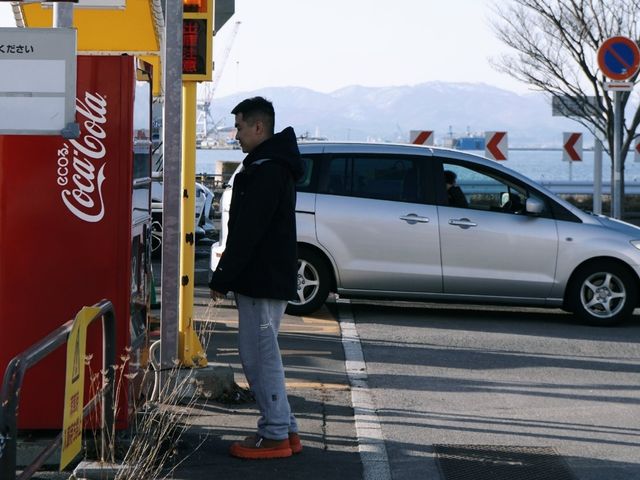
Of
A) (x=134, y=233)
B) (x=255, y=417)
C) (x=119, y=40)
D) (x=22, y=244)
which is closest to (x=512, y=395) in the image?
(x=255, y=417)

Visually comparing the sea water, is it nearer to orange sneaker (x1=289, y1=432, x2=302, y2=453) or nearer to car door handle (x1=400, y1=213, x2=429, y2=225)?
car door handle (x1=400, y1=213, x2=429, y2=225)

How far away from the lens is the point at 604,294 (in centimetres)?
1259

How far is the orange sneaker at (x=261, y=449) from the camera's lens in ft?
22.0

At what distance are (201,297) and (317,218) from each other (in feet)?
8.38

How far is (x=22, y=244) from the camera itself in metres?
6.42

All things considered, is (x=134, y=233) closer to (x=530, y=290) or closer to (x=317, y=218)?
(x=317, y=218)

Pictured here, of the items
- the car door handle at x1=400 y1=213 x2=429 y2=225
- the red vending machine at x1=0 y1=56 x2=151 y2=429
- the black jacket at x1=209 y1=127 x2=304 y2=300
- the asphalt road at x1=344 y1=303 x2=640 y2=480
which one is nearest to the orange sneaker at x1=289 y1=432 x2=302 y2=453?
the asphalt road at x1=344 y1=303 x2=640 y2=480

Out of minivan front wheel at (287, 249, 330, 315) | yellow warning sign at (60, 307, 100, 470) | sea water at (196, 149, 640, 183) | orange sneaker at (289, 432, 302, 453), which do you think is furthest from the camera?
sea water at (196, 149, 640, 183)

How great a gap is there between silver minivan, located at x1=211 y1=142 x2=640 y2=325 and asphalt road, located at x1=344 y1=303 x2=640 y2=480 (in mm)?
342

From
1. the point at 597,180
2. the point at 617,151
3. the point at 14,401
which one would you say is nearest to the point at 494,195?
the point at 617,151

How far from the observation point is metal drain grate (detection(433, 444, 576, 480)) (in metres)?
6.68

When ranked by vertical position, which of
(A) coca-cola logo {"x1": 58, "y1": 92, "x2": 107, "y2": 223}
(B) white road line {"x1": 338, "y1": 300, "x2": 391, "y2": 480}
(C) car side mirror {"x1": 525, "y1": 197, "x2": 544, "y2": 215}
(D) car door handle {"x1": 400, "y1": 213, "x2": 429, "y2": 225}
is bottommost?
(B) white road line {"x1": 338, "y1": 300, "x2": 391, "y2": 480}

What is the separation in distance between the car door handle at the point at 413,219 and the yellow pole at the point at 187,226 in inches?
175

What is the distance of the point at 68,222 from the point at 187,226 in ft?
6.58
